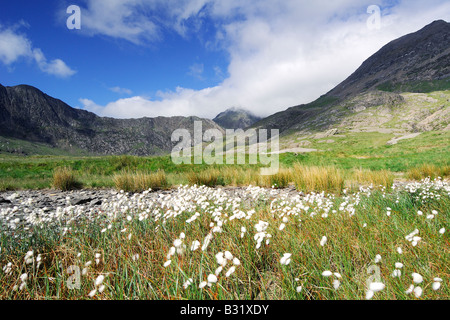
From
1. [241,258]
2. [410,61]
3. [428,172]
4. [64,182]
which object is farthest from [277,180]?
[410,61]

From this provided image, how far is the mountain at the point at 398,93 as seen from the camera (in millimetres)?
78481

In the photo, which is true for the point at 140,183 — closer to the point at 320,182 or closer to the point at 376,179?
the point at 320,182

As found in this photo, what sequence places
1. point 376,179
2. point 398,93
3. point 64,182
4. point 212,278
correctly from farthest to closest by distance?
point 398,93 < point 64,182 < point 376,179 < point 212,278

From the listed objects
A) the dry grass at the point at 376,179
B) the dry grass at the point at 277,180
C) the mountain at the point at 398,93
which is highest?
the mountain at the point at 398,93

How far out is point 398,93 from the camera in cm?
11188

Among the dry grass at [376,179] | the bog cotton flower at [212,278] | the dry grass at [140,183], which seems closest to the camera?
the bog cotton flower at [212,278]

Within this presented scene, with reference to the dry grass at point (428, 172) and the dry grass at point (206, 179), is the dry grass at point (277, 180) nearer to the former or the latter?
the dry grass at point (206, 179)

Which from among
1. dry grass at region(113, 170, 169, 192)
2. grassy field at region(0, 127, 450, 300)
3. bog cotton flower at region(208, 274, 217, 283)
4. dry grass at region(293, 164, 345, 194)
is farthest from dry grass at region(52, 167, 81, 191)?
bog cotton flower at region(208, 274, 217, 283)

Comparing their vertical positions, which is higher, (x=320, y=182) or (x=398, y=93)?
(x=398, y=93)

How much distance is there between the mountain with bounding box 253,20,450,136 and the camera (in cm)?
7848

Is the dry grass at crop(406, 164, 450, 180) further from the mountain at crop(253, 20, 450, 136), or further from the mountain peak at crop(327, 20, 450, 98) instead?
the mountain peak at crop(327, 20, 450, 98)

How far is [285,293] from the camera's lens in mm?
2008

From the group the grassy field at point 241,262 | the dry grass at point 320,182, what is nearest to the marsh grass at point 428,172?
the dry grass at point 320,182
